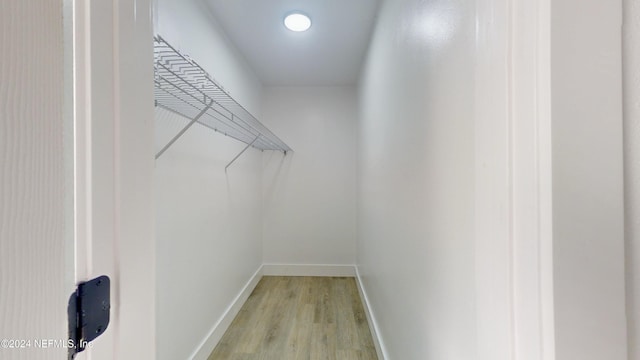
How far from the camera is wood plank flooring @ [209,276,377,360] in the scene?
183 centimetres

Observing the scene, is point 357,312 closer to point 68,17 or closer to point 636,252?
point 636,252

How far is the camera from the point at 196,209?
1646 millimetres

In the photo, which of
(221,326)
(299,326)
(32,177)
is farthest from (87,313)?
(299,326)

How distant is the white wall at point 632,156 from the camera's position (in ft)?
1.08

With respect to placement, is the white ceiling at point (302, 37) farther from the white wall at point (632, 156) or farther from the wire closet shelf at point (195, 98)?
the white wall at point (632, 156)

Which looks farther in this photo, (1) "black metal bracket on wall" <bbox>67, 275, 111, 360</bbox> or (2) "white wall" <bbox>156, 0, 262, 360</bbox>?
(2) "white wall" <bbox>156, 0, 262, 360</bbox>

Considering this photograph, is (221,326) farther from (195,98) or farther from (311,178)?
(311,178)

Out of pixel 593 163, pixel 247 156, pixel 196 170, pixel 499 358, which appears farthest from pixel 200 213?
pixel 593 163

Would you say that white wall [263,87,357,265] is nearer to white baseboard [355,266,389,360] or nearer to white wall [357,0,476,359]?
white baseboard [355,266,389,360]

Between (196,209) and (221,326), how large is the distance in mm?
968

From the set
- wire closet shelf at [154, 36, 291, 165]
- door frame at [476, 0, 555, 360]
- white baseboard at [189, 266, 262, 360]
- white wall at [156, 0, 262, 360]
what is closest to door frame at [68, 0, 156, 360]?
wire closet shelf at [154, 36, 291, 165]

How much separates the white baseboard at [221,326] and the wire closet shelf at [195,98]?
1253 millimetres

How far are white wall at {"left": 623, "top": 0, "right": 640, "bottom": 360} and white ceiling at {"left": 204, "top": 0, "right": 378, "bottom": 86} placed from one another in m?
1.75

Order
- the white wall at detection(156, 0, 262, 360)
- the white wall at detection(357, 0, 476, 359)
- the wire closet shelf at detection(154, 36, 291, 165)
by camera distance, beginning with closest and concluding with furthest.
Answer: the white wall at detection(357, 0, 476, 359), the wire closet shelf at detection(154, 36, 291, 165), the white wall at detection(156, 0, 262, 360)
